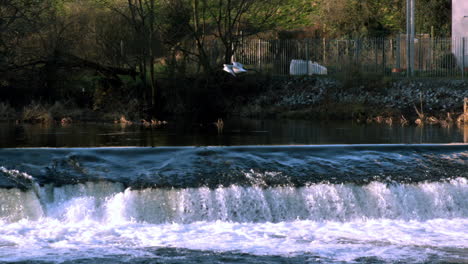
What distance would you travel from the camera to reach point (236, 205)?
48.2 ft

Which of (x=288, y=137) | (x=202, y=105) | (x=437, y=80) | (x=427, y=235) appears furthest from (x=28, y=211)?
(x=437, y=80)

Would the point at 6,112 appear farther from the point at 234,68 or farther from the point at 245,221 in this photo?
the point at 245,221

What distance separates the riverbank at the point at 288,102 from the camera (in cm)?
3200

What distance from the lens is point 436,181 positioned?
16.0 m

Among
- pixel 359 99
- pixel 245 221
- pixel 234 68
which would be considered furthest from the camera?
pixel 359 99

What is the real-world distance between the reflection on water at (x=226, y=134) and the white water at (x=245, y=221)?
7006 millimetres

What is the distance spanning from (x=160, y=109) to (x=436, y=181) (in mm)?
19470

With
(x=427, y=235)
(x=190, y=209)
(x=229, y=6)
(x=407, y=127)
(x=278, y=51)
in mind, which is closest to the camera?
(x=427, y=235)

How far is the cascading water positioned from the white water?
22 mm

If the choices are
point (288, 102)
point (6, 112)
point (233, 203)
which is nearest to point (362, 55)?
point (288, 102)

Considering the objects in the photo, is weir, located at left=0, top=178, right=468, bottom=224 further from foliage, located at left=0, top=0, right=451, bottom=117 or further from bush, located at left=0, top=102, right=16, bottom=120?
bush, located at left=0, top=102, right=16, bottom=120

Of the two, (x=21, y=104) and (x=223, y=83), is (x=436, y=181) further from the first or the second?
(x=21, y=104)

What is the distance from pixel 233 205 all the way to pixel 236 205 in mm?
57

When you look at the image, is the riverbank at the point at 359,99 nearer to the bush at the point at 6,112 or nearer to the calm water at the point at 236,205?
the bush at the point at 6,112
